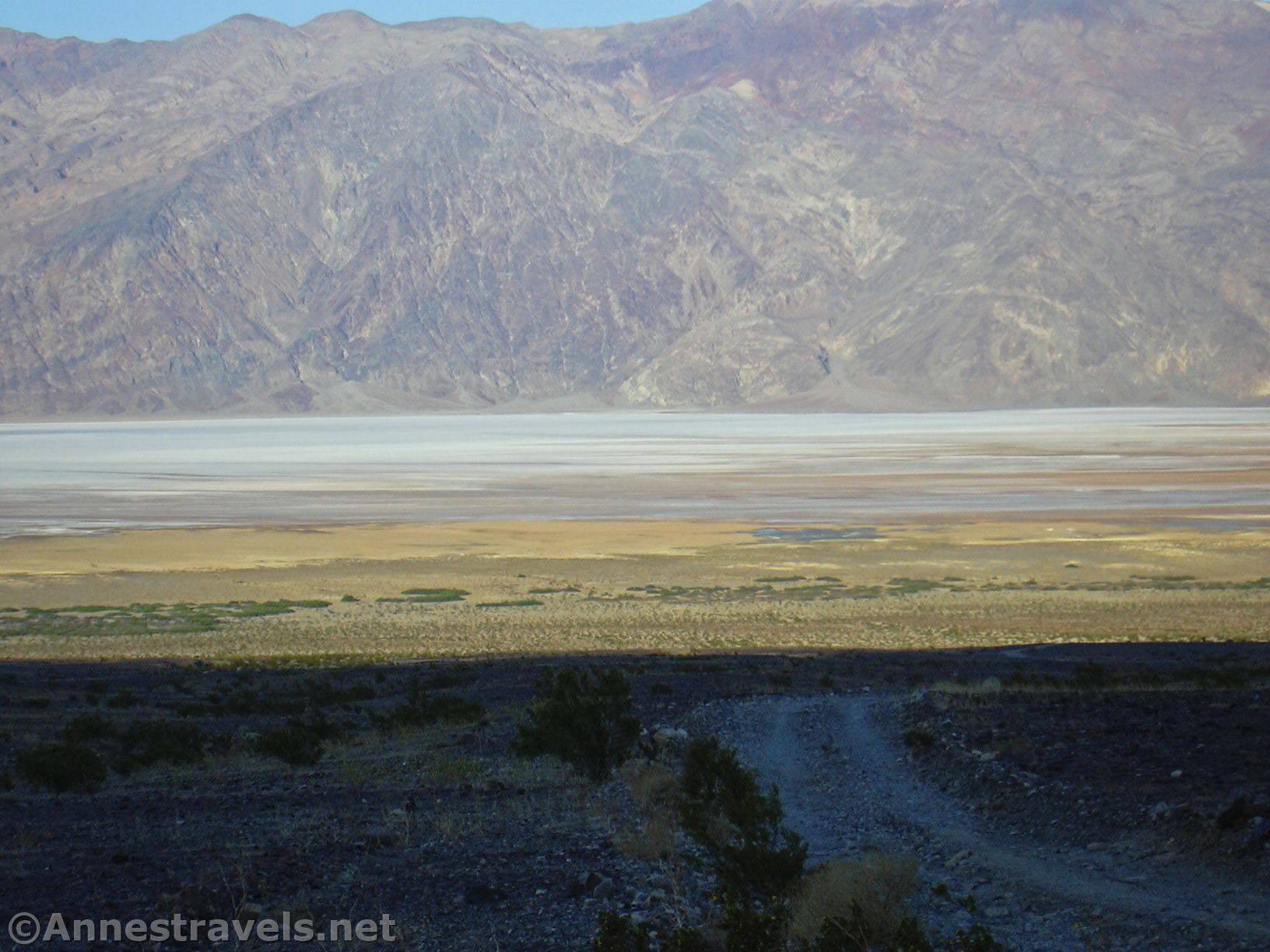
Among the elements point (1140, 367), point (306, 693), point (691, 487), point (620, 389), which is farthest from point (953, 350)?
point (306, 693)

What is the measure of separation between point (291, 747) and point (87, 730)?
294 centimetres

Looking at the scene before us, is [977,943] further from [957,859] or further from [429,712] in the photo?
[429,712]

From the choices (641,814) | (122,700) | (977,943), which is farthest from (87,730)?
(977,943)

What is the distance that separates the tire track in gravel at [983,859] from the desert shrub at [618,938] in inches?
72.3

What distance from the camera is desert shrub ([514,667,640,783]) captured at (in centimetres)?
1177

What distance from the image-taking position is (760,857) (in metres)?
7.43

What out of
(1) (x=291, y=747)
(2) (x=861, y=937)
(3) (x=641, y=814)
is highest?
(2) (x=861, y=937)

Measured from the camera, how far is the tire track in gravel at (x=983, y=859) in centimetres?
706

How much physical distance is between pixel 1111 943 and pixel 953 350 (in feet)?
590

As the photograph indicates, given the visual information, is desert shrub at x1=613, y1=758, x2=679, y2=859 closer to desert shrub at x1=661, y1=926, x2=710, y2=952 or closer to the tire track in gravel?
the tire track in gravel

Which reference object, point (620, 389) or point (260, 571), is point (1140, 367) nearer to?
point (620, 389)

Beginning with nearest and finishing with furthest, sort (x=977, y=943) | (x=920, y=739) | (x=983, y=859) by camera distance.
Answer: (x=977, y=943)
(x=983, y=859)
(x=920, y=739)

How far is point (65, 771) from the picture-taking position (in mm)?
11359

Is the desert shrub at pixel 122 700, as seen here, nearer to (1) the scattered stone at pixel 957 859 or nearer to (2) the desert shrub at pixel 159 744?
(2) the desert shrub at pixel 159 744
